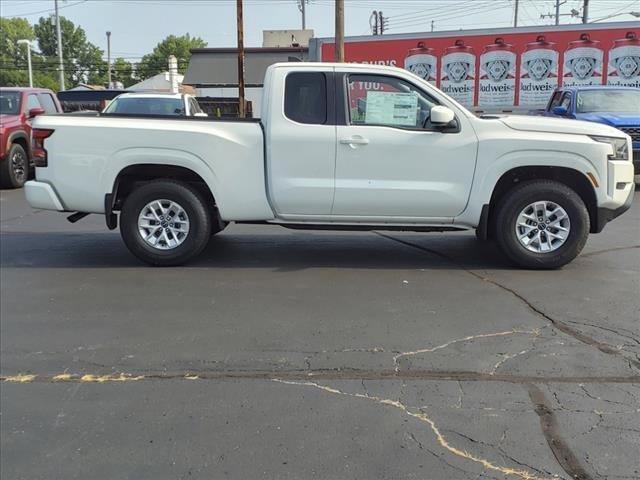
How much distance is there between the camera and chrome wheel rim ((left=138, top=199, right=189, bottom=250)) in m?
6.62

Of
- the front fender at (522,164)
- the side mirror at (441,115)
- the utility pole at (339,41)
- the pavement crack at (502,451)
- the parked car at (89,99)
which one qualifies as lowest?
the pavement crack at (502,451)

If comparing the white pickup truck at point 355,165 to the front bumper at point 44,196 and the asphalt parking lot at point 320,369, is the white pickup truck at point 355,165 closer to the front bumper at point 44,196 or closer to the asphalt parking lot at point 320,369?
the front bumper at point 44,196

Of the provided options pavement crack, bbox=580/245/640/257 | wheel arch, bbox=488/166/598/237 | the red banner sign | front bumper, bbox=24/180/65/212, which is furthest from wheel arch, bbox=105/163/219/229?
the red banner sign

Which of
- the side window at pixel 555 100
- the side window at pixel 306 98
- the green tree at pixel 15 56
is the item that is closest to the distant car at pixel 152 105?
the side window at pixel 306 98

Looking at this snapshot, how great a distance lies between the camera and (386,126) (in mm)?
6367

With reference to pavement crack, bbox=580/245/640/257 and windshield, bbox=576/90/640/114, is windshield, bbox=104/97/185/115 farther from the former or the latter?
pavement crack, bbox=580/245/640/257

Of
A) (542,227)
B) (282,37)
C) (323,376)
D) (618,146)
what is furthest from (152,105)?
(282,37)

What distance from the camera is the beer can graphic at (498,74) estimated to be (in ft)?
59.1

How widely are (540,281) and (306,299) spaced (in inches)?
91.0

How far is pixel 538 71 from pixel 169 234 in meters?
14.3

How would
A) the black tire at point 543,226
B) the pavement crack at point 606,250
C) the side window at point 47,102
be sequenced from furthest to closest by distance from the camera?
1. the side window at point 47,102
2. the pavement crack at point 606,250
3. the black tire at point 543,226

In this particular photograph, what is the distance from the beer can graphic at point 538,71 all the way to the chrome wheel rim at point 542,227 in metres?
12.7

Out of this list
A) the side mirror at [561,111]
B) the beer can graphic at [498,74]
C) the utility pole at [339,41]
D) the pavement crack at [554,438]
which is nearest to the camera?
the pavement crack at [554,438]

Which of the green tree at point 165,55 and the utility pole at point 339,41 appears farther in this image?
the green tree at point 165,55
